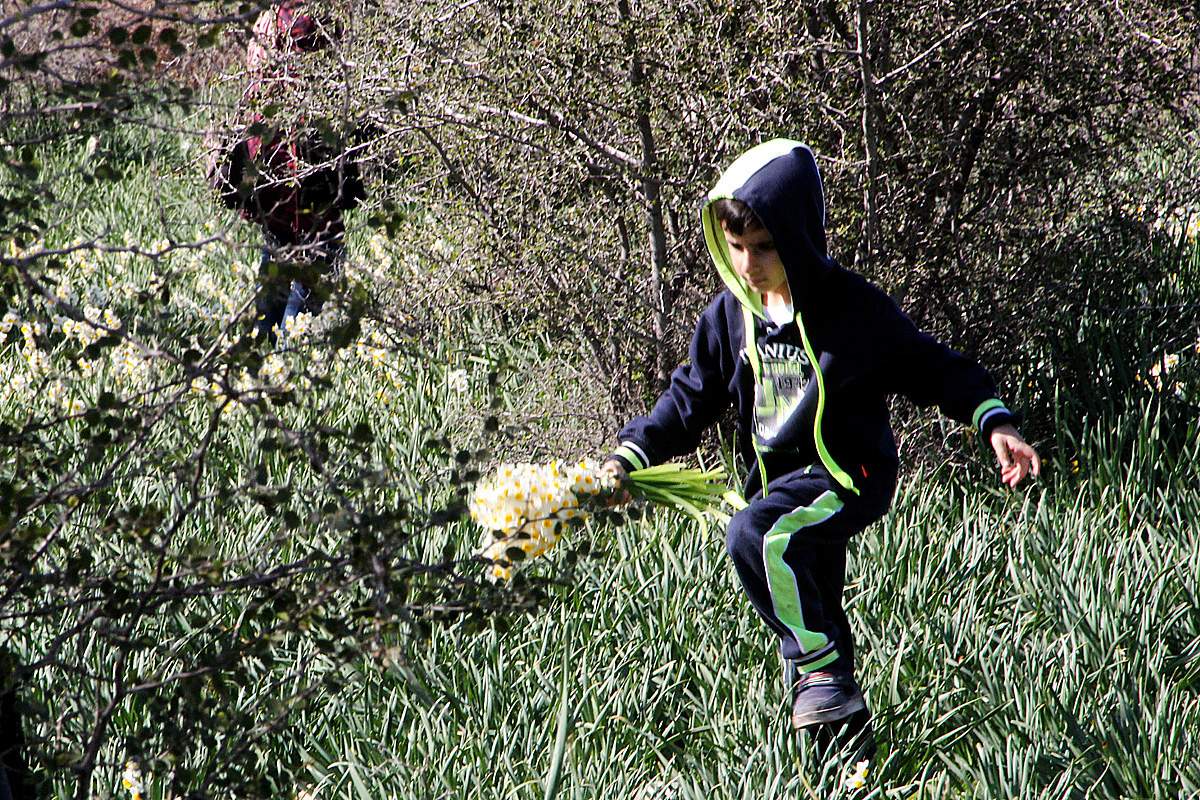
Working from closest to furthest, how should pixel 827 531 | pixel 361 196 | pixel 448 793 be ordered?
pixel 448 793
pixel 827 531
pixel 361 196

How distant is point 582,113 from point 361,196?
182cm

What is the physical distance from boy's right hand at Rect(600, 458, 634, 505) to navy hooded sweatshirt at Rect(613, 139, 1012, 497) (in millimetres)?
41

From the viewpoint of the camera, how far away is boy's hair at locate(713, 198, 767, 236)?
8.33 ft

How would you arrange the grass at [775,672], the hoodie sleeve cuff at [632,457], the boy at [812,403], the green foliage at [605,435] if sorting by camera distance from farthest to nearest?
the hoodie sleeve cuff at [632,457], the boy at [812,403], the grass at [775,672], the green foliage at [605,435]

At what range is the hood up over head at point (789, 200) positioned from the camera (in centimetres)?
248

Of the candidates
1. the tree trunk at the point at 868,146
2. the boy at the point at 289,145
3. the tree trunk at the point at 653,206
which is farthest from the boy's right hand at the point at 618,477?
the tree trunk at the point at 868,146

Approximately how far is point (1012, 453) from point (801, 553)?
1.43ft

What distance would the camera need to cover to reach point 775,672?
2762mm

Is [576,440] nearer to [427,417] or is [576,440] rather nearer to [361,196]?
[427,417]


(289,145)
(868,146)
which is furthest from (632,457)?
(289,145)

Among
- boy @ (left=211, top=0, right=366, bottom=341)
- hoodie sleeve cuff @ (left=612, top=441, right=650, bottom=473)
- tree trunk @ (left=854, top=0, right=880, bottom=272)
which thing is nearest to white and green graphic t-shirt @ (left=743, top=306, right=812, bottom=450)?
hoodie sleeve cuff @ (left=612, top=441, right=650, bottom=473)

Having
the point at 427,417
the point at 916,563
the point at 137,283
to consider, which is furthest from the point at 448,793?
the point at 137,283

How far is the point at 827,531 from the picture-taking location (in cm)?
253

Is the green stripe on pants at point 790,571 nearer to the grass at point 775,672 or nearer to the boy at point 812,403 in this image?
the boy at point 812,403
